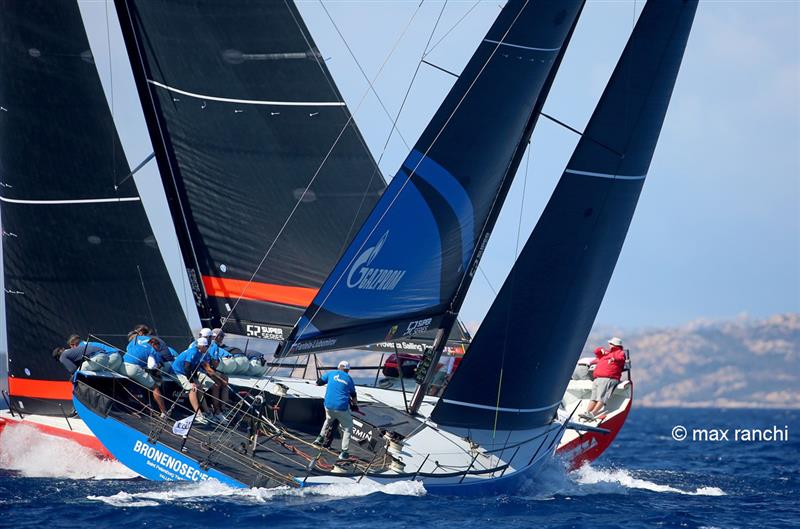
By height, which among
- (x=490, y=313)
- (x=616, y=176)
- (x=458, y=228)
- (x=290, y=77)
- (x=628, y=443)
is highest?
(x=290, y=77)

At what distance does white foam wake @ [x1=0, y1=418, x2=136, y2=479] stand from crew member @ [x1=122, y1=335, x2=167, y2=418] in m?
1.35

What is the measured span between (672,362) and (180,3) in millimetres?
183122

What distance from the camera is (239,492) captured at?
11562 millimetres

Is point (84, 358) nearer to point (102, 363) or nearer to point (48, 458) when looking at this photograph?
point (102, 363)

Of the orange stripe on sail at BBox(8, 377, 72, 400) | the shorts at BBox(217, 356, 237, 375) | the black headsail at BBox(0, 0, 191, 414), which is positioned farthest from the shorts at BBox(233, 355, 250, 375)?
the orange stripe on sail at BBox(8, 377, 72, 400)

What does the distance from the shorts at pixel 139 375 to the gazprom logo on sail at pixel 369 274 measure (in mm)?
2827

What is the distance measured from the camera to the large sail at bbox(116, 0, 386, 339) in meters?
15.6

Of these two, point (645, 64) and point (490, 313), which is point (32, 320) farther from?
point (645, 64)

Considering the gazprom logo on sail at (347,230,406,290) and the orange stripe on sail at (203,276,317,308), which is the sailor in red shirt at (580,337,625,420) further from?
the gazprom logo on sail at (347,230,406,290)

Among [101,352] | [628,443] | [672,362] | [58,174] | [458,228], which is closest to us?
[458,228]

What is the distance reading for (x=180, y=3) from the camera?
15562 mm

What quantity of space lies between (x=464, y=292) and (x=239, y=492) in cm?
343

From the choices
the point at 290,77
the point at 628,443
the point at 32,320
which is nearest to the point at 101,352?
the point at 32,320

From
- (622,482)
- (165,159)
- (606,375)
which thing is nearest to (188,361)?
(165,159)
